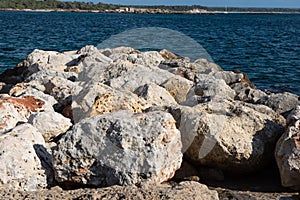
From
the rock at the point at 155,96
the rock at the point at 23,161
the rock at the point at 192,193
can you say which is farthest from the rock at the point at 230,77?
the rock at the point at 192,193

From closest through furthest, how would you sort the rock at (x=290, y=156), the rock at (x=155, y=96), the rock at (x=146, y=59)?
1. the rock at (x=290, y=156)
2. the rock at (x=155, y=96)
3. the rock at (x=146, y=59)

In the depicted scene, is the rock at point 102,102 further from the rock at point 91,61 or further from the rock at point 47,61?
the rock at point 47,61

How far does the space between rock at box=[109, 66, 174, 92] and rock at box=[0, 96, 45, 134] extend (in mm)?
1331

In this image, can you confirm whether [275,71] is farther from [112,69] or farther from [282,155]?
[282,155]

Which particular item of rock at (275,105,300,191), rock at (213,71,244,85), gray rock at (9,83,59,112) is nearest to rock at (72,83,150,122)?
gray rock at (9,83,59,112)

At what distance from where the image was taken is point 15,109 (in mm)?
5727

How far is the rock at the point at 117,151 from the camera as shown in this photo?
4.28 meters

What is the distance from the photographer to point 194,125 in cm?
494

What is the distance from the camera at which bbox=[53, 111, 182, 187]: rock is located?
4.28 metres

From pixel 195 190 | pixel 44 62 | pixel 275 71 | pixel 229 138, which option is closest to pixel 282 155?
pixel 229 138

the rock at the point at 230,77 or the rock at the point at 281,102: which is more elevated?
the rock at the point at 281,102

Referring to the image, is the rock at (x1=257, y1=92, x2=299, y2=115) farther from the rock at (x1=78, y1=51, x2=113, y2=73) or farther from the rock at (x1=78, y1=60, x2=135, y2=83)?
the rock at (x1=78, y1=51, x2=113, y2=73)

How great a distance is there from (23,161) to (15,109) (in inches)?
60.4

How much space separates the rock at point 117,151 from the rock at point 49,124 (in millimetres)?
1022
